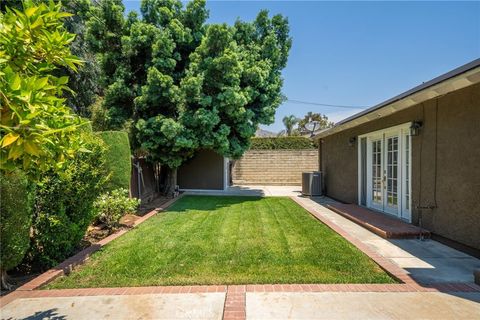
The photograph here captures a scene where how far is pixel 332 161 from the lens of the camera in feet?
45.8

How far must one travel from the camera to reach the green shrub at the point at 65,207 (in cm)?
487

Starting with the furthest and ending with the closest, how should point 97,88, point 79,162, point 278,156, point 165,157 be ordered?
1. point 278,156
2. point 97,88
3. point 165,157
4. point 79,162

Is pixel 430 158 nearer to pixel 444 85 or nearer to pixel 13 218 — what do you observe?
pixel 444 85

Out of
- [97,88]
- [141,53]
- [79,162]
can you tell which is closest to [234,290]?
[79,162]

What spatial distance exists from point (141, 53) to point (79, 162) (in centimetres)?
893

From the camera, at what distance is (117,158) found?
29.9 feet

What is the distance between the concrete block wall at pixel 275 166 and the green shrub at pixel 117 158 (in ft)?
42.3

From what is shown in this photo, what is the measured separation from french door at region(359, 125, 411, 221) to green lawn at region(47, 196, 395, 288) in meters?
2.25

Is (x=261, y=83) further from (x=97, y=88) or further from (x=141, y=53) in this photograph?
(x=97, y=88)

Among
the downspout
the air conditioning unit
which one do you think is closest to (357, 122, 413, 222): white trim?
the air conditioning unit

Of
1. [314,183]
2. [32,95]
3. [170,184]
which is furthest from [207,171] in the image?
[32,95]

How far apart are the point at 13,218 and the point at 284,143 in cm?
1931

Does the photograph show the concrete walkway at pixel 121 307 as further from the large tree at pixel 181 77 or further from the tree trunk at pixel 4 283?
the large tree at pixel 181 77

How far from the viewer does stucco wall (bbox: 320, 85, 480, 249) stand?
17.5ft
